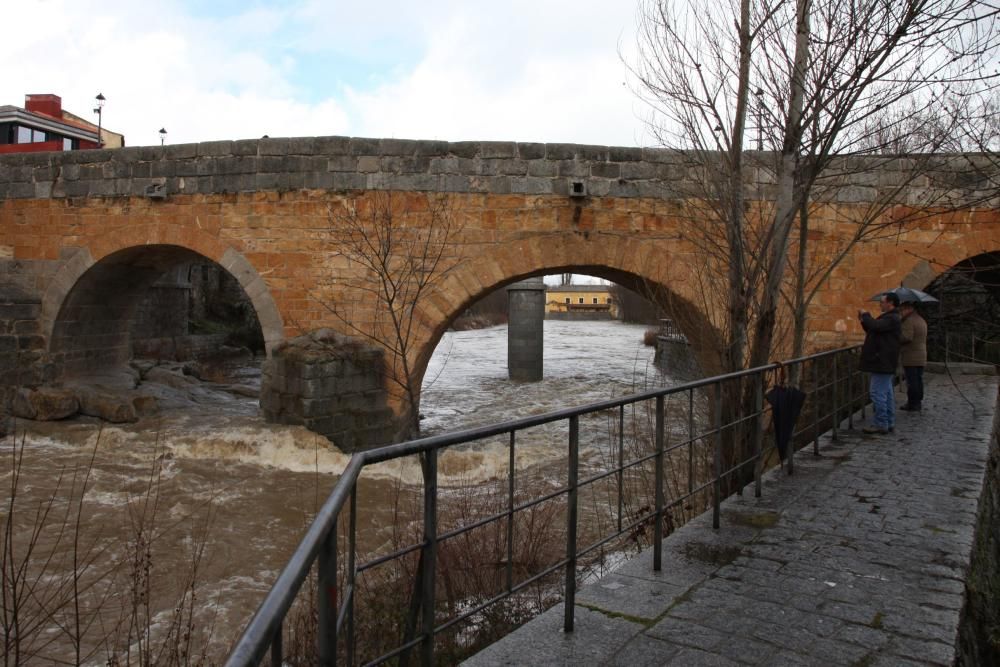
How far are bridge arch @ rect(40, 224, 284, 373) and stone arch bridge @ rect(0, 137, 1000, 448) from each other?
0.04 meters

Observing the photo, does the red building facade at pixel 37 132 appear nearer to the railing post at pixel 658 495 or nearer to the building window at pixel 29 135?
the building window at pixel 29 135

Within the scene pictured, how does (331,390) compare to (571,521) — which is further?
(331,390)

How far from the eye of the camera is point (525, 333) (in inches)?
763

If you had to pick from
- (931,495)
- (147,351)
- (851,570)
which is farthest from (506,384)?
(851,570)

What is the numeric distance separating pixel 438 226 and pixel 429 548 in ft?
22.9

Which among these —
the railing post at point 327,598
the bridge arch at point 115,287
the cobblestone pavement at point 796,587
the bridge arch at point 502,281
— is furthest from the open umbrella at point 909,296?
the railing post at point 327,598

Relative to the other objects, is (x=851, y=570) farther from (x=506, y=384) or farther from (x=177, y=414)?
(x=506, y=384)

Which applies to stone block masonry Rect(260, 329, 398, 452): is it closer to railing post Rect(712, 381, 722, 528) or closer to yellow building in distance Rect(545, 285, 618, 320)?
railing post Rect(712, 381, 722, 528)

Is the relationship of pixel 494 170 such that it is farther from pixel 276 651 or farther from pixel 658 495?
pixel 276 651

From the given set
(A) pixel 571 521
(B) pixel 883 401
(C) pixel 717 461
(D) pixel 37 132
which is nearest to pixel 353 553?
(A) pixel 571 521

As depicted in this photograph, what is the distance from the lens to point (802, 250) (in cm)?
621

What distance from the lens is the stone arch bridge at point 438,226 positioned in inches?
352

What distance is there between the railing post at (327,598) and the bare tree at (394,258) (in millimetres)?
7217

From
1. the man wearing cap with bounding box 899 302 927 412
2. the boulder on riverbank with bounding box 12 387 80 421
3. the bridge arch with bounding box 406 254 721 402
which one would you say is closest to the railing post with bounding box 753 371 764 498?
the man wearing cap with bounding box 899 302 927 412
